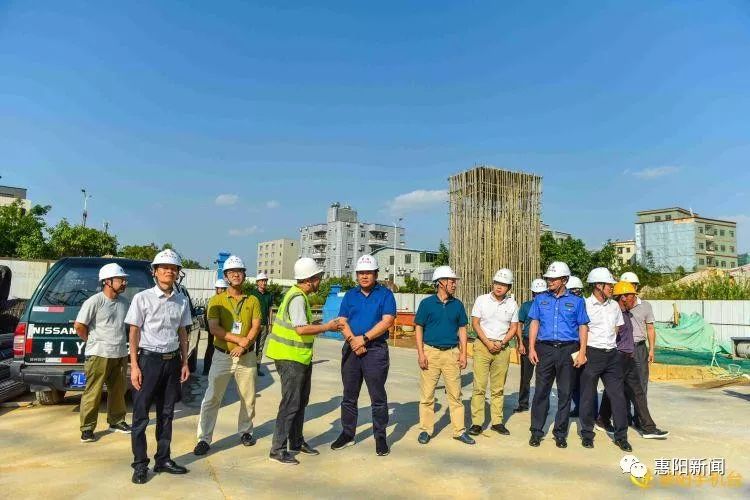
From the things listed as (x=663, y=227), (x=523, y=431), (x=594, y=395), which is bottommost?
(x=523, y=431)

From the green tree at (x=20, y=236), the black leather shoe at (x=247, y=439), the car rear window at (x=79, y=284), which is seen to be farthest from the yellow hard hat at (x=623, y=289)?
the green tree at (x=20, y=236)

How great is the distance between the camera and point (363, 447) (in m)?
5.02

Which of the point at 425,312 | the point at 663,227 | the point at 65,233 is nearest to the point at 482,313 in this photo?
the point at 425,312

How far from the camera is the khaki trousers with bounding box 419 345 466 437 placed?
5.23m

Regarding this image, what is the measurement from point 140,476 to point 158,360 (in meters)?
0.87

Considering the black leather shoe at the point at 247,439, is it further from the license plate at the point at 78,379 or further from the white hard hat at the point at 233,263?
the license plate at the point at 78,379

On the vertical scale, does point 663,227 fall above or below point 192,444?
above

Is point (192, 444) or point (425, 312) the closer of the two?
point (192, 444)

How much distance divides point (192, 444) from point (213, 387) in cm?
74

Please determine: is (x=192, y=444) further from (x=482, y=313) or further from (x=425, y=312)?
(x=482, y=313)

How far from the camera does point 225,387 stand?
4820mm

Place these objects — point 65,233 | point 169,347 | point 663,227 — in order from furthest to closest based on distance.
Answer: point 663,227 < point 65,233 < point 169,347

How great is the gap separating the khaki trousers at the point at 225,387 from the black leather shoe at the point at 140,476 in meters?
0.81

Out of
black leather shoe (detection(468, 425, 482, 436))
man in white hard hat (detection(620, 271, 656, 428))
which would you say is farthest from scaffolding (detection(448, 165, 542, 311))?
black leather shoe (detection(468, 425, 482, 436))
